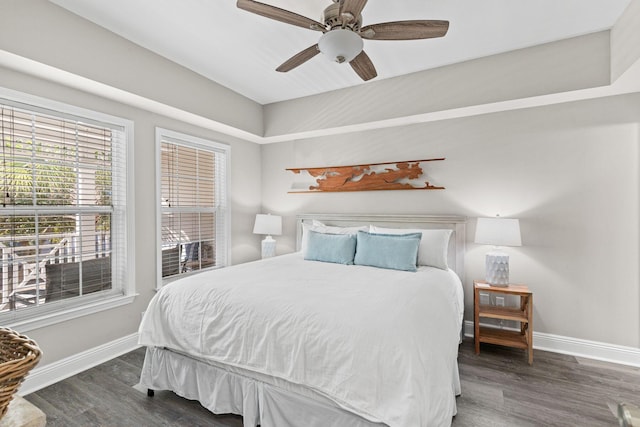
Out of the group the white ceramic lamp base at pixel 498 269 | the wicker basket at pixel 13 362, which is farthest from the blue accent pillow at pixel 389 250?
the wicker basket at pixel 13 362

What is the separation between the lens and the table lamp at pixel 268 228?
4.27 metres

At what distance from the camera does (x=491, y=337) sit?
9.55 ft

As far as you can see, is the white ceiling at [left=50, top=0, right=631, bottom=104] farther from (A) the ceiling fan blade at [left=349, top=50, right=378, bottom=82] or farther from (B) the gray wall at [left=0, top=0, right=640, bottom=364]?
(A) the ceiling fan blade at [left=349, top=50, right=378, bottom=82]

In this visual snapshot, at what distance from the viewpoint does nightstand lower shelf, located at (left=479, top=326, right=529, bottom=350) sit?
2803mm

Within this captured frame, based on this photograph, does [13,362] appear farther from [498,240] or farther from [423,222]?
[423,222]

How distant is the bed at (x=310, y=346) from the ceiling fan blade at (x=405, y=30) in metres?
1.66

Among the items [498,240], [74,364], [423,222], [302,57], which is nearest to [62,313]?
[74,364]

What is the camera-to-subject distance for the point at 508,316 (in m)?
2.82

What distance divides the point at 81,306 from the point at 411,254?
291 centimetres

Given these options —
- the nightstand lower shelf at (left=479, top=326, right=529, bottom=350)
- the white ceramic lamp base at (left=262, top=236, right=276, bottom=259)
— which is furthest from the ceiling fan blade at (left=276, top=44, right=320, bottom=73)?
the nightstand lower shelf at (left=479, top=326, right=529, bottom=350)

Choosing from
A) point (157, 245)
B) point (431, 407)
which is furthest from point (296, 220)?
point (431, 407)

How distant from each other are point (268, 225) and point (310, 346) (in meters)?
2.78

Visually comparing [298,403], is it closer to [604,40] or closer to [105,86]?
[105,86]

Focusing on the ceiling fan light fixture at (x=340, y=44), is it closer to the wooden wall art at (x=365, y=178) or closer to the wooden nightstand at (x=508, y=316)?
the wooden wall art at (x=365, y=178)
